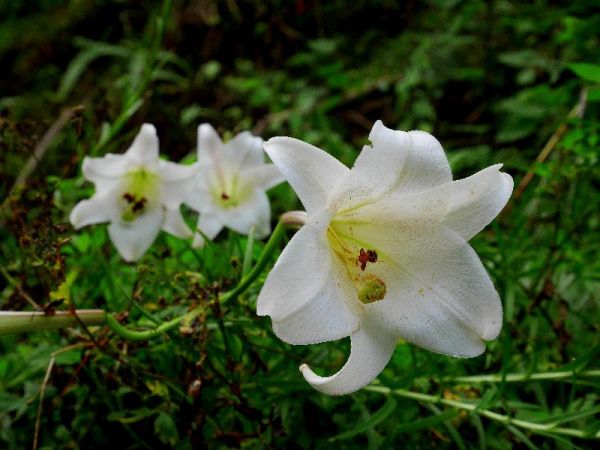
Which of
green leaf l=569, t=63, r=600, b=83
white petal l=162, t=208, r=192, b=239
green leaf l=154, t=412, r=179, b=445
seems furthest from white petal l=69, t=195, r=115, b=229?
green leaf l=569, t=63, r=600, b=83

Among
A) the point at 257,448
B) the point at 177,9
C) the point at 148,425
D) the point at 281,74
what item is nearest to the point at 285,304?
the point at 257,448

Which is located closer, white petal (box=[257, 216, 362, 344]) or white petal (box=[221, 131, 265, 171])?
white petal (box=[257, 216, 362, 344])

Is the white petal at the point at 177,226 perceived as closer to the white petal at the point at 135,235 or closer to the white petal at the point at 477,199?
the white petal at the point at 135,235

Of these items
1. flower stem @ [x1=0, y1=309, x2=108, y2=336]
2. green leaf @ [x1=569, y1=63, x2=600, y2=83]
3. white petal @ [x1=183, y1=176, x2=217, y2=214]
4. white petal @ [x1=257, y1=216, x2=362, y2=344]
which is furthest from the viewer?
white petal @ [x1=183, y1=176, x2=217, y2=214]

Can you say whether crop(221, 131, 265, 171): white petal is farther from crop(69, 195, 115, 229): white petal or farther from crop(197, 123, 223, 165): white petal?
crop(69, 195, 115, 229): white petal

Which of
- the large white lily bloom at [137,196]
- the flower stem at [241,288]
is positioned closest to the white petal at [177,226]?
the large white lily bloom at [137,196]

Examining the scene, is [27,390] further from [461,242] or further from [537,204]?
[537,204]

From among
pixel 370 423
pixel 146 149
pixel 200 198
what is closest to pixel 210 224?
pixel 200 198
